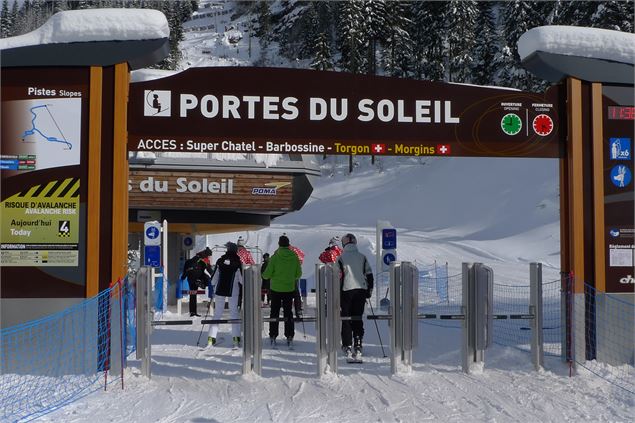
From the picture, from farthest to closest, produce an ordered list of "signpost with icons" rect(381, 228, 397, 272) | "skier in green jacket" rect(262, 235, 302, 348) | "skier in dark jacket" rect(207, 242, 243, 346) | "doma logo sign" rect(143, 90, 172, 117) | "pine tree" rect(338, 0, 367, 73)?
"pine tree" rect(338, 0, 367, 73), "signpost with icons" rect(381, 228, 397, 272), "skier in dark jacket" rect(207, 242, 243, 346), "skier in green jacket" rect(262, 235, 302, 348), "doma logo sign" rect(143, 90, 172, 117)

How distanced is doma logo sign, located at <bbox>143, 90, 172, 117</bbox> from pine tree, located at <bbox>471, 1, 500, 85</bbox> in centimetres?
4981

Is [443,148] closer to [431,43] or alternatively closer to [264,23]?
[431,43]

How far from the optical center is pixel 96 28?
29.7 feet

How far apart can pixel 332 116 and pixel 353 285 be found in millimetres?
2180

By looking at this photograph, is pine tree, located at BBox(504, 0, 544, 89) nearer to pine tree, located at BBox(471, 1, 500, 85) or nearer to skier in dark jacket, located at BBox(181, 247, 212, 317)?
pine tree, located at BBox(471, 1, 500, 85)

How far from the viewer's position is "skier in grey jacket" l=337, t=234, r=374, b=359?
32.4ft

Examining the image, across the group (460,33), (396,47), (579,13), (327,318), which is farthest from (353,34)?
(327,318)

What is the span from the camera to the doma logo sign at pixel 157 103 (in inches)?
378

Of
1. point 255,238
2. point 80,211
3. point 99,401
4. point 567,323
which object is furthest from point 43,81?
point 255,238

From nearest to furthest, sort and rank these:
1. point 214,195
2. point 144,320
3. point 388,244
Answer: point 144,320
point 388,244
point 214,195

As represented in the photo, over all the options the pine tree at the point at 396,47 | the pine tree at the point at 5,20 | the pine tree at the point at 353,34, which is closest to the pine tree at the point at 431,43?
the pine tree at the point at 396,47

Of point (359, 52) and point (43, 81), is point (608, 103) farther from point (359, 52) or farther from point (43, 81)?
point (359, 52)

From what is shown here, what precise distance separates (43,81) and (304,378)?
4.65m

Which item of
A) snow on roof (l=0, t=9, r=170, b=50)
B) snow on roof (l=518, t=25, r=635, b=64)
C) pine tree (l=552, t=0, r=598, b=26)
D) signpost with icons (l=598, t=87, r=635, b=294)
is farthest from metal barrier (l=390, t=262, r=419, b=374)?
pine tree (l=552, t=0, r=598, b=26)
